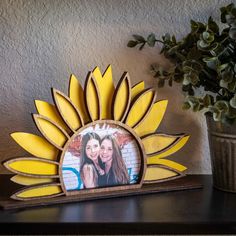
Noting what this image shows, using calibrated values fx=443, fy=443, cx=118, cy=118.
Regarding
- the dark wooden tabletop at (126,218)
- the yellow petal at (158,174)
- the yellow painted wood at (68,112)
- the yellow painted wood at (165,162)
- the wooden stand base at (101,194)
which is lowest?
the dark wooden tabletop at (126,218)

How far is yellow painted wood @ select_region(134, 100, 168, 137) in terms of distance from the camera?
1.02 m

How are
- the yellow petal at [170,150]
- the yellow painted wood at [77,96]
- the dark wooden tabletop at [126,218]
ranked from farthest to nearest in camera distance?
the yellow petal at [170,150] < the yellow painted wood at [77,96] < the dark wooden tabletop at [126,218]

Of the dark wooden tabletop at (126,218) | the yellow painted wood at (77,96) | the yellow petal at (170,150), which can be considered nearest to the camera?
the dark wooden tabletop at (126,218)

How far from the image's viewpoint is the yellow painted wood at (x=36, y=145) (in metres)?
0.91

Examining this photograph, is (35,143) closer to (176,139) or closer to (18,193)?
(18,193)

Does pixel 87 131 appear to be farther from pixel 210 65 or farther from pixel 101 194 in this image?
pixel 210 65

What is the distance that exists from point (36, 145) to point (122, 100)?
21cm

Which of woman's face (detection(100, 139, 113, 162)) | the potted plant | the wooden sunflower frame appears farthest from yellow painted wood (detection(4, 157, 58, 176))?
the potted plant

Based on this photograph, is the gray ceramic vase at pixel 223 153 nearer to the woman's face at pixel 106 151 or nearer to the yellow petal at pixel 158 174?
the yellow petal at pixel 158 174

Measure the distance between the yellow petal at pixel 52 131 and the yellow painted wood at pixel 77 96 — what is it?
0.21 feet

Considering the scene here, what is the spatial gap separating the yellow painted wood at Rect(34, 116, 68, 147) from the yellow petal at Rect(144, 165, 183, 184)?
0.22m

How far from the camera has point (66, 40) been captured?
1152 millimetres

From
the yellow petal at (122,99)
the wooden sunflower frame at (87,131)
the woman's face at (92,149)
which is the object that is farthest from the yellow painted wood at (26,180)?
the yellow petal at (122,99)

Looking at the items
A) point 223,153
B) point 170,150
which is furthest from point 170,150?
point 223,153
